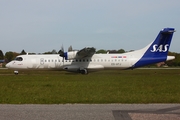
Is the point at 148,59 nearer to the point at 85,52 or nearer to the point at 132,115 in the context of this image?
the point at 85,52

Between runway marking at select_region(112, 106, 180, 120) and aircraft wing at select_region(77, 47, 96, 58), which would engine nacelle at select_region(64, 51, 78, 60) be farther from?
runway marking at select_region(112, 106, 180, 120)

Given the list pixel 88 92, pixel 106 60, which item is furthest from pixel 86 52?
pixel 88 92

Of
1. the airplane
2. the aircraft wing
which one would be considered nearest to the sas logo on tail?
the airplane

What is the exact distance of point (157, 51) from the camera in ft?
113

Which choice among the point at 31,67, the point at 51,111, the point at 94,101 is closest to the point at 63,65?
the point at 31,67

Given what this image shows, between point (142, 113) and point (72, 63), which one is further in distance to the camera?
point (72, 63)

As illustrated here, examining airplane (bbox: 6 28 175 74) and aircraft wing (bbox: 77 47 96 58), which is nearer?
aircraft wing (bbox: 77 47 96 58)

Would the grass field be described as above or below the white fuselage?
below

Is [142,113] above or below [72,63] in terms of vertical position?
below

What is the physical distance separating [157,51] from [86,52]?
9.17m

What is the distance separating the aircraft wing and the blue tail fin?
5961mm

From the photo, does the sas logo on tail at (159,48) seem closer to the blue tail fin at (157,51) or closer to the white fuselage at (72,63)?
the blue tail fin at (157,51)

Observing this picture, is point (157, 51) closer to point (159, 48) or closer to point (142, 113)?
point (159, 48)

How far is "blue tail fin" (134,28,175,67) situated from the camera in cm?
3434
